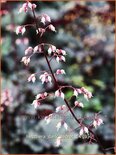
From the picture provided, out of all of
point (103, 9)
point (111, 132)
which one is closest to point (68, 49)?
point (103, 9)

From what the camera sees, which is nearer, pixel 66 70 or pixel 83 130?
pixel 83 130

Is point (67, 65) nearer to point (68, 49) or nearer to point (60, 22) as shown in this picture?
point (68, 49)

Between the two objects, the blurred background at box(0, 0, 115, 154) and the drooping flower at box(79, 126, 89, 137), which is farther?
the blurred background at box(0, 0, 115, 154)

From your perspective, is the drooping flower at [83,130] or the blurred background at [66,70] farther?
the blurred background at [66,70]

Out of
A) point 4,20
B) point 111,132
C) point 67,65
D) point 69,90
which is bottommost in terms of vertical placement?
point 111,132

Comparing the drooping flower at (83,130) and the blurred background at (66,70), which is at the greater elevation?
the blurred background at (66,70)

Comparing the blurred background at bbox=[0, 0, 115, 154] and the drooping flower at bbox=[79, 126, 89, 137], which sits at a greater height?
the blurred background at bbox=[0, 0, 115, 154]

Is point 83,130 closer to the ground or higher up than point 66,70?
closer to the ground

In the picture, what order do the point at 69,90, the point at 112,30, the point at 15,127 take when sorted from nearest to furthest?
the point at 15,127 → the point at 69,90 → the point at 112,30
